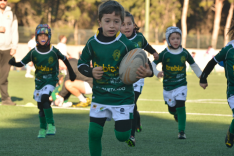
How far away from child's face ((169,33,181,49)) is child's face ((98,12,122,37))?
9.65ft

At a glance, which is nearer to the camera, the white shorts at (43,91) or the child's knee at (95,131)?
the child's knee at (95,131)

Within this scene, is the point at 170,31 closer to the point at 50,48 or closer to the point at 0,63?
the point at 50,48

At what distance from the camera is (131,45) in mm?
4969

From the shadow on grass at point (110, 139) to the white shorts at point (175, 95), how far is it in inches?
23.5

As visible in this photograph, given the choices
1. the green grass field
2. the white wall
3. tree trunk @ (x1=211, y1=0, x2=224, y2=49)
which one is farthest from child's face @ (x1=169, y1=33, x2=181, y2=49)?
tree trunk @ (x1=211, y1=0, x2=224, y2=49)

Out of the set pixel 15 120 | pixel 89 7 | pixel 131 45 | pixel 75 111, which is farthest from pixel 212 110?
pixel 89 7

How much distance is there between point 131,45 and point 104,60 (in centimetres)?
39

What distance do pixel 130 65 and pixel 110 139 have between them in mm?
2502

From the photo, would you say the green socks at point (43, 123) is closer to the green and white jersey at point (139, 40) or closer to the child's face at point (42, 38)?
the child's face at point (42, 38)

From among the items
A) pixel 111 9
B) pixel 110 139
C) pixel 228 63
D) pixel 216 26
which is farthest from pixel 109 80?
pixel 216 26

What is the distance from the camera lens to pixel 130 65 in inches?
187

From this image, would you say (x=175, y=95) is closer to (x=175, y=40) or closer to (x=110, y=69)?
(x=175, y=40)

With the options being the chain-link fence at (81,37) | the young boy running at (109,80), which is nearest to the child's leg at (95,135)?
the young boy running at (109,80)

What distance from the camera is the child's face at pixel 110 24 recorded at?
15.8 feet
